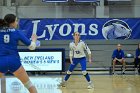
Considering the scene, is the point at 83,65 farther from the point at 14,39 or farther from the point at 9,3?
the point at 9,3

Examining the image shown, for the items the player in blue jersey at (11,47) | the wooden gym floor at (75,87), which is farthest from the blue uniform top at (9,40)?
the wooden gym floor at (75,87)

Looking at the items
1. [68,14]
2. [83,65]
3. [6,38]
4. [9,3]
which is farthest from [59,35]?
[6,38]

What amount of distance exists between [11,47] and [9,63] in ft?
1.05

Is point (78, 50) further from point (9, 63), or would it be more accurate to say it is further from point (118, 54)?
point (118, 54)

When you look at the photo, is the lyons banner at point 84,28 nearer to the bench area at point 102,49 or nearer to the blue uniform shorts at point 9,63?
the bench area at point 102,49

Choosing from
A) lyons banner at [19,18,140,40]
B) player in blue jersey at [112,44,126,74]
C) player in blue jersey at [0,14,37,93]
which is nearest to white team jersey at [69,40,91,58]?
player in blue jersey at [0,14,37,93]

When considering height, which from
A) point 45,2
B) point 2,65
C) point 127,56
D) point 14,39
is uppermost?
point 45,2

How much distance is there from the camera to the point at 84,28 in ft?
75.3

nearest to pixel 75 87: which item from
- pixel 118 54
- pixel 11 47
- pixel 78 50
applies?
pixel 78 50

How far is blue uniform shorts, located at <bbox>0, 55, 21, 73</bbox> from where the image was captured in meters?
6.53

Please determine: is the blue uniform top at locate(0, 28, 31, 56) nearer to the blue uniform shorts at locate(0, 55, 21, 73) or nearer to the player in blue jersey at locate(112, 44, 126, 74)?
the blue uniform shorts at locate(0, 55, 21, 73)

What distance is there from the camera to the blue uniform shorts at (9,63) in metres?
6.53

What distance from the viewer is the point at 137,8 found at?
79.8 feet

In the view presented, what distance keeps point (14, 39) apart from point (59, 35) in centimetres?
1635
